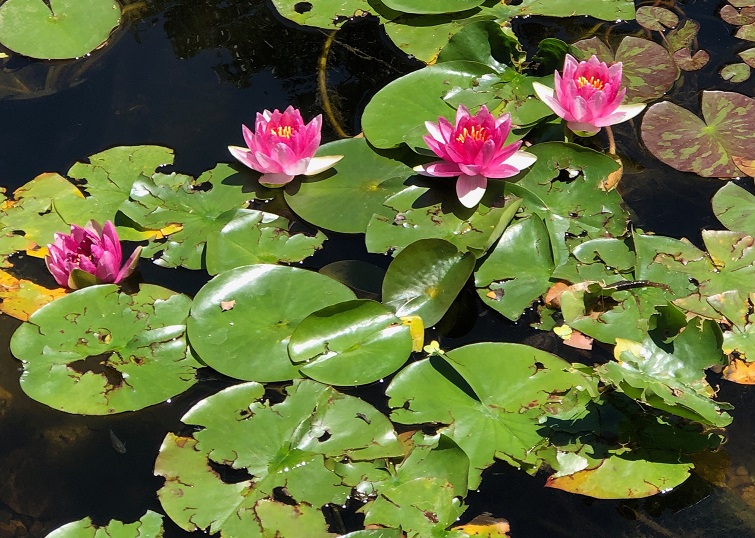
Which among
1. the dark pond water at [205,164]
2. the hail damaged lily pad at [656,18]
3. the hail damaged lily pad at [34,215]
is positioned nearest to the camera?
the dark pond water at [205,164]

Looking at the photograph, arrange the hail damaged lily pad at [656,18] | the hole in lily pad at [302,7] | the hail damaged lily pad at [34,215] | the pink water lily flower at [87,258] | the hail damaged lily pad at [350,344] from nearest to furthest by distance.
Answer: the hail damaged lily pad at [350,344], the pink water lily flower at [87,258], the hail damaged lily pad at [34,215], the hail damaged lily pad at [656,18], the hole in lily pad at [302,7]

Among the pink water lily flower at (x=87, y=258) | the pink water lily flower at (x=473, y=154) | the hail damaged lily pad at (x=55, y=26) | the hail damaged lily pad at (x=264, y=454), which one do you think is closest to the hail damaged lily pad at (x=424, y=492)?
the hail damaged lily pad at (x=264, y=454)

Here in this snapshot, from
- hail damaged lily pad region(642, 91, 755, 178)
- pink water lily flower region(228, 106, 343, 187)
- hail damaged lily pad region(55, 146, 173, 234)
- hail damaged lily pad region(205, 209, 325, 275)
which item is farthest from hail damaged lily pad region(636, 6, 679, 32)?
hail damaged lily pad region(55, 146, 173, 234)

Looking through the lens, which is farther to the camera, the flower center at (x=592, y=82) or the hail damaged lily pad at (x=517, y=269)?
the flower center at (x=592, y=82)

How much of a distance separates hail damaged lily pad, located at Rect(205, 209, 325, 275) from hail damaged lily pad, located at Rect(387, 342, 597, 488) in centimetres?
75

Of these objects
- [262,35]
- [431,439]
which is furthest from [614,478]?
[262,35]

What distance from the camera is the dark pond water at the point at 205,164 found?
2.50 meters

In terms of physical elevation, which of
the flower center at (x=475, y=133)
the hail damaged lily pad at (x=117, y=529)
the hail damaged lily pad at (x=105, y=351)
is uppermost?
the flower center at (x=475, y=133)

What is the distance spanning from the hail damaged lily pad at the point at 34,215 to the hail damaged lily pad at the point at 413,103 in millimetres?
1390

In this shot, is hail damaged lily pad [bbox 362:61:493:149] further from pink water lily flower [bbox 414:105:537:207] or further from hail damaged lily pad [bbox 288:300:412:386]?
hail damaged lily pad [bbox 288:300:412:386]

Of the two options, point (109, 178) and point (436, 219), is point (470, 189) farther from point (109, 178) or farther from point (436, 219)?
point (109, 178)

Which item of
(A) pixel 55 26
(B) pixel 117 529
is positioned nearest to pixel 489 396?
(B) pixel 117 529

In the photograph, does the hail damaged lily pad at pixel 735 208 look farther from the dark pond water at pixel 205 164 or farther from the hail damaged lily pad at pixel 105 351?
the hail damaged lily pad at pixel 105 351

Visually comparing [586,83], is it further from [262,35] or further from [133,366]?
[133,366]
